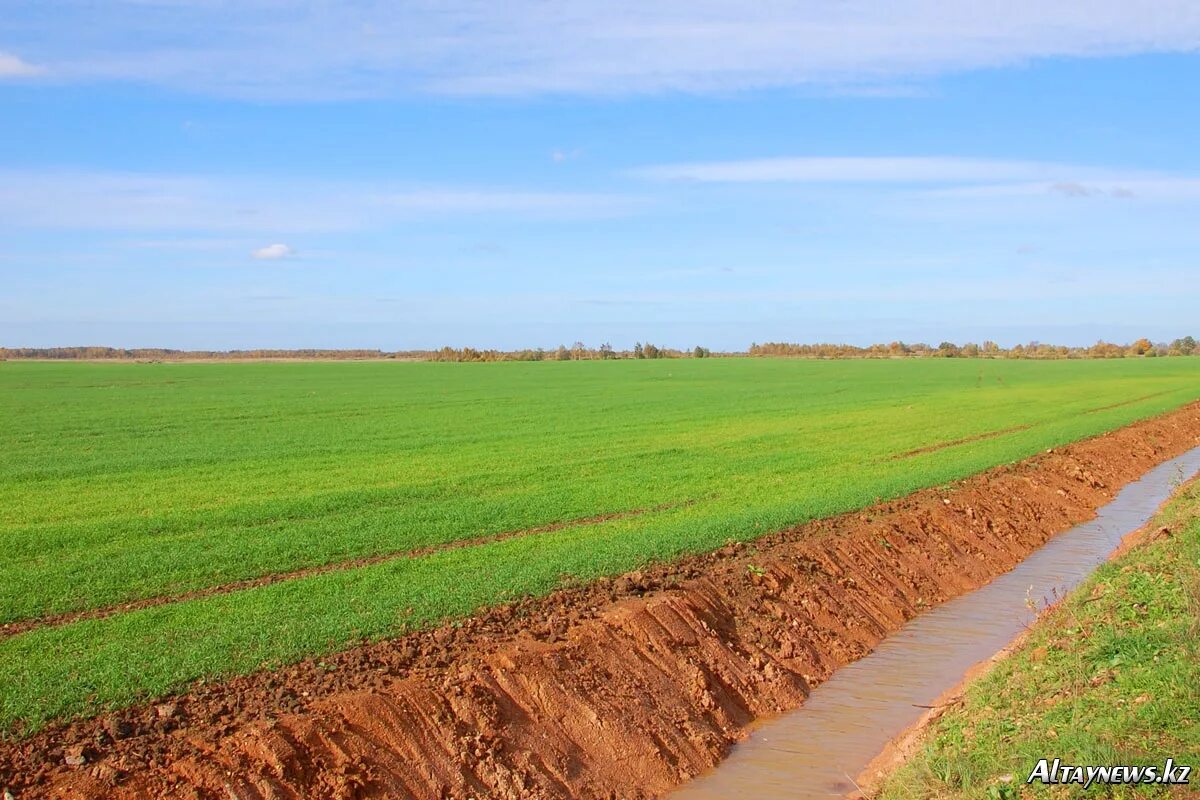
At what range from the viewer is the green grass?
684 centimetres

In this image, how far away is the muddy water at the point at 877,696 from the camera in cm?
906

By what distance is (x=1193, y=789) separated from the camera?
6113 millimetres

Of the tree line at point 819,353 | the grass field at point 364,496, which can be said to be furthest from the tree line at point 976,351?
the grass field at point 364,496

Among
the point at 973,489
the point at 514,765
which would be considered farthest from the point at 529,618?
the point at 973,489

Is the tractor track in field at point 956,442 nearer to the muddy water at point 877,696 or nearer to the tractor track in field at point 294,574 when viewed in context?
the muddy water at point 877,696

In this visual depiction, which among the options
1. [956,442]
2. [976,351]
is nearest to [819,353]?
[976,351]

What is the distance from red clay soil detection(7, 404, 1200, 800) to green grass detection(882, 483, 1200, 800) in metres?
2.37

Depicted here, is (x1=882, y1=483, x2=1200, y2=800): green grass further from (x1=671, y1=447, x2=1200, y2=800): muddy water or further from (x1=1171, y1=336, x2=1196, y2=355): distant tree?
(x1=1171, y1=336, x2=1196, y2=355): distant tree

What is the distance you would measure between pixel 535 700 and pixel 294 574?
5551mm

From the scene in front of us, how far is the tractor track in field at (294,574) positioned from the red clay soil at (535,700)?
3.42 metres

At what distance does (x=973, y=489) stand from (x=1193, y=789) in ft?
51.9

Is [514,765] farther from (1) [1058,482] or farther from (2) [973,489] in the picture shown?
(1) [1058,482]

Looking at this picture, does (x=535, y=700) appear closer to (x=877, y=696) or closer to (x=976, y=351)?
(x=877, y=696)

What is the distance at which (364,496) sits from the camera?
800 inches
